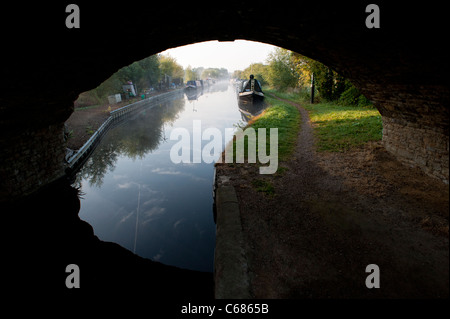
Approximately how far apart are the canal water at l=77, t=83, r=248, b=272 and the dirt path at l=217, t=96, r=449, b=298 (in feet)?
6.11

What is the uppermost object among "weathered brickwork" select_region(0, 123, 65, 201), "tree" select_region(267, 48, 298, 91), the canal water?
"tree" select_region(267, 48, 298, 91)

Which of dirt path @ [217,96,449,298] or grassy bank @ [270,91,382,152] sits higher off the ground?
grassy bank @ [270,91,382,152]

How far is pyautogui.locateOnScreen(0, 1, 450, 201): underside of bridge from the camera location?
365 centimetres

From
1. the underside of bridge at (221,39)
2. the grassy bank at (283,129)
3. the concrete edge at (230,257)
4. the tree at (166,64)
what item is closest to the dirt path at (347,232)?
the concrete edge at (230,257)

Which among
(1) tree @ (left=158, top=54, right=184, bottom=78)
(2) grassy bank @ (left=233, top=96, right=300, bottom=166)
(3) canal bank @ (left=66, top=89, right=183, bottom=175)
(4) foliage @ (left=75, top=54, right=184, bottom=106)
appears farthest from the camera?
(1) tree @ (left=158, top=54, right=184, bottom=78)

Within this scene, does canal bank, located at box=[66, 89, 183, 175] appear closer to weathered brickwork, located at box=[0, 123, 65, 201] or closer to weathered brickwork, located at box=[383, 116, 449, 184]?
weathered brickwork, located at box=[0, 123, 65, 201]

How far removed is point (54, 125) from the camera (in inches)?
322

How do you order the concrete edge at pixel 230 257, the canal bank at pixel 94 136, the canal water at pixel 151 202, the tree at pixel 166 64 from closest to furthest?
1. the concrete edge at pixel 230 257
2. the canal water at pixel 151 202
3. the canal bank at pixel 94 136
4. the tree at pixel 166 64

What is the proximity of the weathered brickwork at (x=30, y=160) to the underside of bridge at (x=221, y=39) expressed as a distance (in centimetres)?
3

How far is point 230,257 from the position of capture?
3.97 m

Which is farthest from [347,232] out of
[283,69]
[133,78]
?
[133,78]

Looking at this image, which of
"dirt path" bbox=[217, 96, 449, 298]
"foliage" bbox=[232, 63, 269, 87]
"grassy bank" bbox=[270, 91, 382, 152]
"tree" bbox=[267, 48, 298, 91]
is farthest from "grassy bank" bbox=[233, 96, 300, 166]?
"foliage" bbox=[232, 63, 269, 87]

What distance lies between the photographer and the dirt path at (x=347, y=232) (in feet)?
11.1

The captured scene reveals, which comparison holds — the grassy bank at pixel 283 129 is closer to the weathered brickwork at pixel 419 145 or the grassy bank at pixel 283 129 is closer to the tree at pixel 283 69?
the weathered brickwork at pixel 419 145
